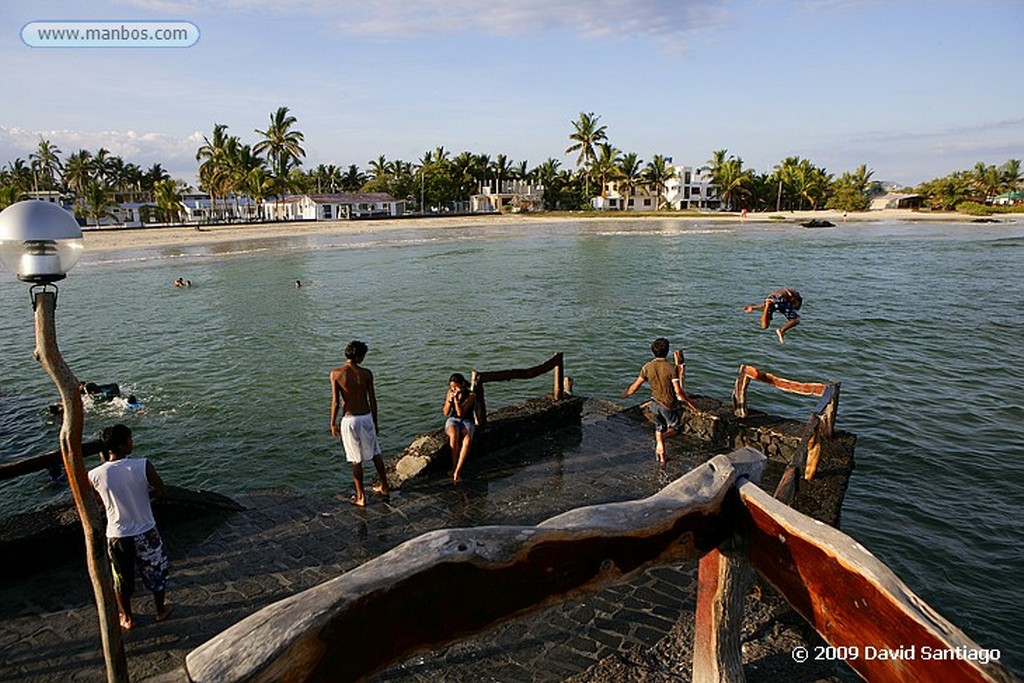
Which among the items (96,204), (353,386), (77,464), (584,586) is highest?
(96,204)

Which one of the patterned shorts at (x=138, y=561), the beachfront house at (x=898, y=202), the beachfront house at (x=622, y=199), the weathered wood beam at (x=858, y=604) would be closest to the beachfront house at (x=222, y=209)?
the beachfront house at (x=622, y=199)

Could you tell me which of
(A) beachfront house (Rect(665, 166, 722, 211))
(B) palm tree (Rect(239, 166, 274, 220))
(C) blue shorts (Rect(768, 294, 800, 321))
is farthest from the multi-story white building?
(C) blue shorts (Rect(768, 294, 800, 321))

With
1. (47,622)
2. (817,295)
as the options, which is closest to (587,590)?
(47,622)

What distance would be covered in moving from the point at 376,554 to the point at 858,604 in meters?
5.05

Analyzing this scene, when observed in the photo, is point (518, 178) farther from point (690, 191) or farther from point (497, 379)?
point (497, 379)

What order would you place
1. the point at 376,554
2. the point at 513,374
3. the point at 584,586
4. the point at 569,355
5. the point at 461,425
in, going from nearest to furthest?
the point at 584,586
the point at 376,554
the point at 461,425
the point at 513,374
the point at 569,355

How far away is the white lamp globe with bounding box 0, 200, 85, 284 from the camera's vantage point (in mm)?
3119

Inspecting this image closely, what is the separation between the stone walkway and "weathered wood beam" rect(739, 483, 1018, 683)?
146 cm

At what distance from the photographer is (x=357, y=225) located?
249ft

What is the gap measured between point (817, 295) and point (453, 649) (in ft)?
98.8

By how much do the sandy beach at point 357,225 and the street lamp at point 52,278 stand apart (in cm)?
5676

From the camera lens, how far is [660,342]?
8.53m

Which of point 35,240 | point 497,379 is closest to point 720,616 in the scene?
point 35,240
